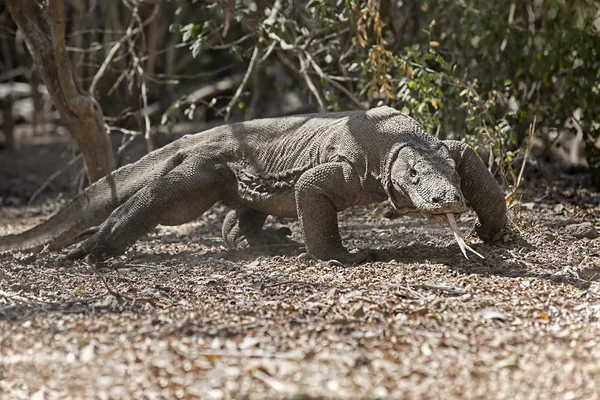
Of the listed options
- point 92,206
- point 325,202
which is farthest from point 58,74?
point 325,202

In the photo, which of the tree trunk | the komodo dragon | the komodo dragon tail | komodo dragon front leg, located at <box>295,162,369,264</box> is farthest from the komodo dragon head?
the tree trunk

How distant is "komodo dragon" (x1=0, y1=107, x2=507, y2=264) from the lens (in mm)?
5352

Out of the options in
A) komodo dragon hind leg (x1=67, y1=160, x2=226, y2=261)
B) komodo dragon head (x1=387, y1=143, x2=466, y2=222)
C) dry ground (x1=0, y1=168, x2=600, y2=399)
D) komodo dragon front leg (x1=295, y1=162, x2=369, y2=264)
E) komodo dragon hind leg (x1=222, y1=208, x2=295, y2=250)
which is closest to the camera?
dry ground (x1=0, y1=168, x2=600, y2=399)

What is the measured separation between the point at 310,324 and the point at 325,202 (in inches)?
68.0

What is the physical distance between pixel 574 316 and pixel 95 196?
151 inches

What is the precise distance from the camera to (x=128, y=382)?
3.26 meters

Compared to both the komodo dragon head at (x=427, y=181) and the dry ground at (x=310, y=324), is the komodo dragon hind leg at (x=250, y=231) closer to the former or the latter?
the dry ground at (x=310, y=324)

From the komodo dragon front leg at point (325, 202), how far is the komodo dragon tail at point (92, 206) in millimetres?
1357

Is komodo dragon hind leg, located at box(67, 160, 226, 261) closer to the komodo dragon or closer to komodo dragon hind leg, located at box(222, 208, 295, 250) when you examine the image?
the komodo dragon

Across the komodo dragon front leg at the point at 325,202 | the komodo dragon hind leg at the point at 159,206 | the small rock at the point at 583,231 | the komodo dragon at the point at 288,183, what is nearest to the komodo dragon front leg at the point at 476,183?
the komodo dragon at the point at 288,183

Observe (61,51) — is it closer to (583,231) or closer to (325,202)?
(325,202)

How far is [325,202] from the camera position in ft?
18.4

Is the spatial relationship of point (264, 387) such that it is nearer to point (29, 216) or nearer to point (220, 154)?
point (220, 154)

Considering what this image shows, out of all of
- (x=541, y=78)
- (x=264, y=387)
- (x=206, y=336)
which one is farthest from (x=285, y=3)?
(x=264, y=387)
